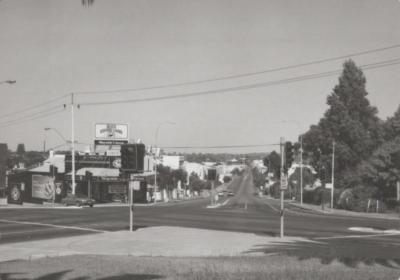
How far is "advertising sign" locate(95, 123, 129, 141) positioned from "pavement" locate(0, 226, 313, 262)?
71935 millimetres

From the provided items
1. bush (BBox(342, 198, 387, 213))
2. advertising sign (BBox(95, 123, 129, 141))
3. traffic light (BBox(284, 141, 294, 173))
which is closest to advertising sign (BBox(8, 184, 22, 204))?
advertising sign (BBox(95, 123, 129, 141))

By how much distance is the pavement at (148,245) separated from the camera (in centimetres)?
1884

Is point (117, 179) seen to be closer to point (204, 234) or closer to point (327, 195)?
point (327, 195)

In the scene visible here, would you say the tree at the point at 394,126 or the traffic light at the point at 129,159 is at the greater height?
the tree at the point at 394,126

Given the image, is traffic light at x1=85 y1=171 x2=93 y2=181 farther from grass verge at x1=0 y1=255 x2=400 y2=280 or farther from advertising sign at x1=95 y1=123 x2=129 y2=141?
grass verge at x1=0 y1=255 x2=400 y2=280

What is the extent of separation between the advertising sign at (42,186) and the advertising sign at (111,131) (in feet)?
64.8

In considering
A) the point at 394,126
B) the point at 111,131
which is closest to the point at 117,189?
the point at 111,131

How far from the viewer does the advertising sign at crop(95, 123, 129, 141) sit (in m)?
97.2

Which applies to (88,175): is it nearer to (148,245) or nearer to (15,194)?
(15,194)

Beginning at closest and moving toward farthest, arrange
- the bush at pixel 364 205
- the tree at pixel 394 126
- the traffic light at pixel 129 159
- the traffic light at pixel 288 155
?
1. the traffic light at pixel 288 155
2. the traffic light at pixel 129 159
3. the bush at pixel 364 205
4. the tree at pixel 394 126

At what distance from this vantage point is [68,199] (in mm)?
65000

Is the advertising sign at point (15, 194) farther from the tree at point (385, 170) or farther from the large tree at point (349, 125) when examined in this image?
the tree at point (385, 170)

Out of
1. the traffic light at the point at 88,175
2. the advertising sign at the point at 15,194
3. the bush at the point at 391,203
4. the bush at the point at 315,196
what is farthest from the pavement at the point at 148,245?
the advertising sign at the point at 15,194

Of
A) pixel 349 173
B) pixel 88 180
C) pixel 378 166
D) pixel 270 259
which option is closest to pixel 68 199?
pixel 88 180
